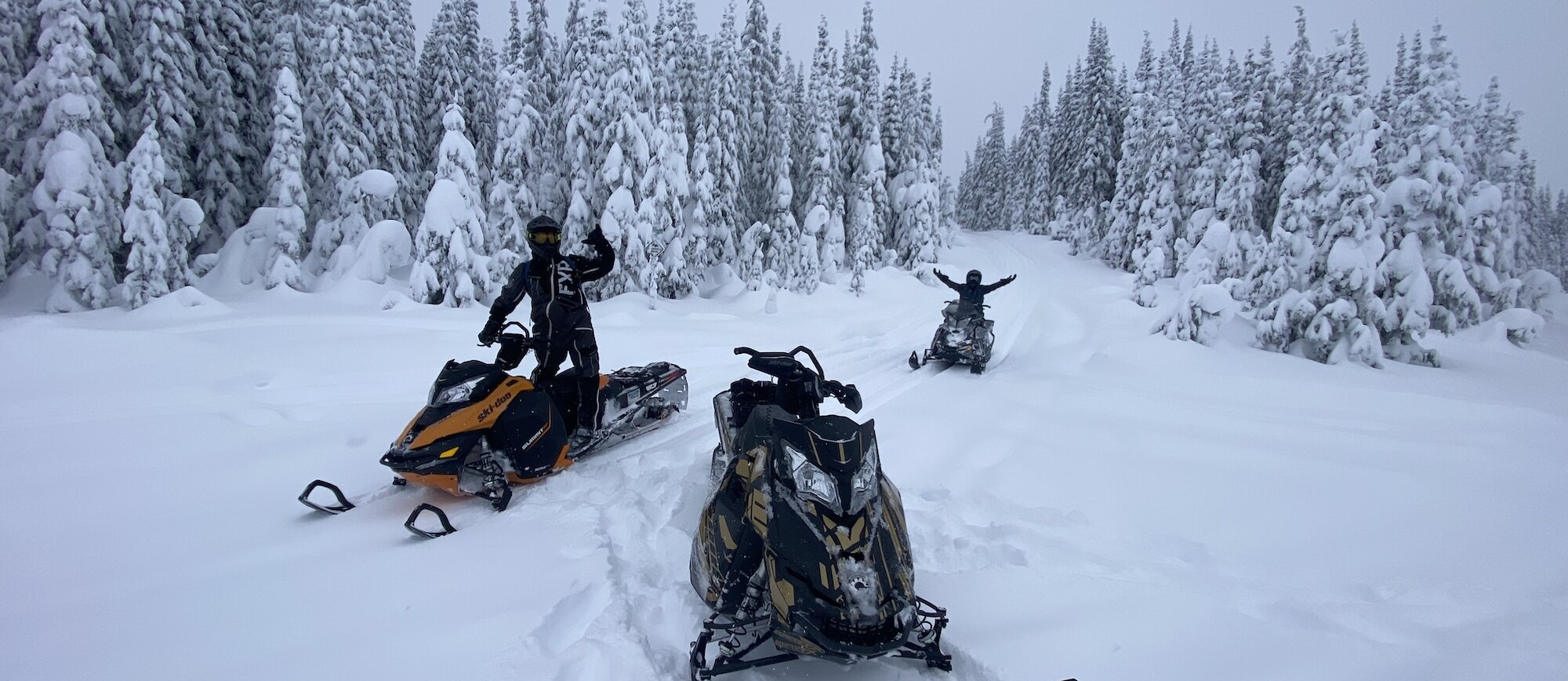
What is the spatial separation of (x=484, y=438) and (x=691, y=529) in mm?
1734

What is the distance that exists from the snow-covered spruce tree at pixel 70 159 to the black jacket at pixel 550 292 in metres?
18.5

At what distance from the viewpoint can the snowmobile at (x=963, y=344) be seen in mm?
10383

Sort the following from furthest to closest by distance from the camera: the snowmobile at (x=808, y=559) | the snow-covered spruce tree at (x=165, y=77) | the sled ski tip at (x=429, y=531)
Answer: the snow-covered spruce tree at (x=165, y=77)
the sled ski tip at (x=429, y=531)
the snowmobile at (x=808, y=559)

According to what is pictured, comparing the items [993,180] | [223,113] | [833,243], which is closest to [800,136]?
[833,243]

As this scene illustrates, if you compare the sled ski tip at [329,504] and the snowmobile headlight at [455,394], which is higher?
the snowmobile headlight at [455,394]

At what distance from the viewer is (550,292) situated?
5953mm

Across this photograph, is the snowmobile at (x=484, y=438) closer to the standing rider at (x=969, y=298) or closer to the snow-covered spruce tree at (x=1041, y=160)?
the standing rider at (x=969, y=298)

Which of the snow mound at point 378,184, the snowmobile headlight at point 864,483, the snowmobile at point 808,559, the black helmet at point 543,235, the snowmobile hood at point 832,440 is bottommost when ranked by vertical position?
the snowmobile at point 808,559

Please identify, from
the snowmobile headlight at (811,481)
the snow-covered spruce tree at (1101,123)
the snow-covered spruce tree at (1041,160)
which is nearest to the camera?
the snowmobile headlight at (811,481)

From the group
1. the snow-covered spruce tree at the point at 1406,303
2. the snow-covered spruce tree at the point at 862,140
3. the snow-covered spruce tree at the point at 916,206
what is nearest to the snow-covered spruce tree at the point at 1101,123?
the snow-covered spruce tree at the point at 916,206

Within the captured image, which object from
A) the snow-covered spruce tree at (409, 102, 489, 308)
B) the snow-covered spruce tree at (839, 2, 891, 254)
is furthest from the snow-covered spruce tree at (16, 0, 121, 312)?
the snow-covered spruce tree at (839, 2, 891, 254)

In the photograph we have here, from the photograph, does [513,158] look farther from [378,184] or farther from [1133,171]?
[1133,171]

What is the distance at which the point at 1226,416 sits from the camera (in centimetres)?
744

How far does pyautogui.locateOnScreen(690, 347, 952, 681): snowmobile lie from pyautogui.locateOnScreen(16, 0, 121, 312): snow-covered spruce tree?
21.8 meters
